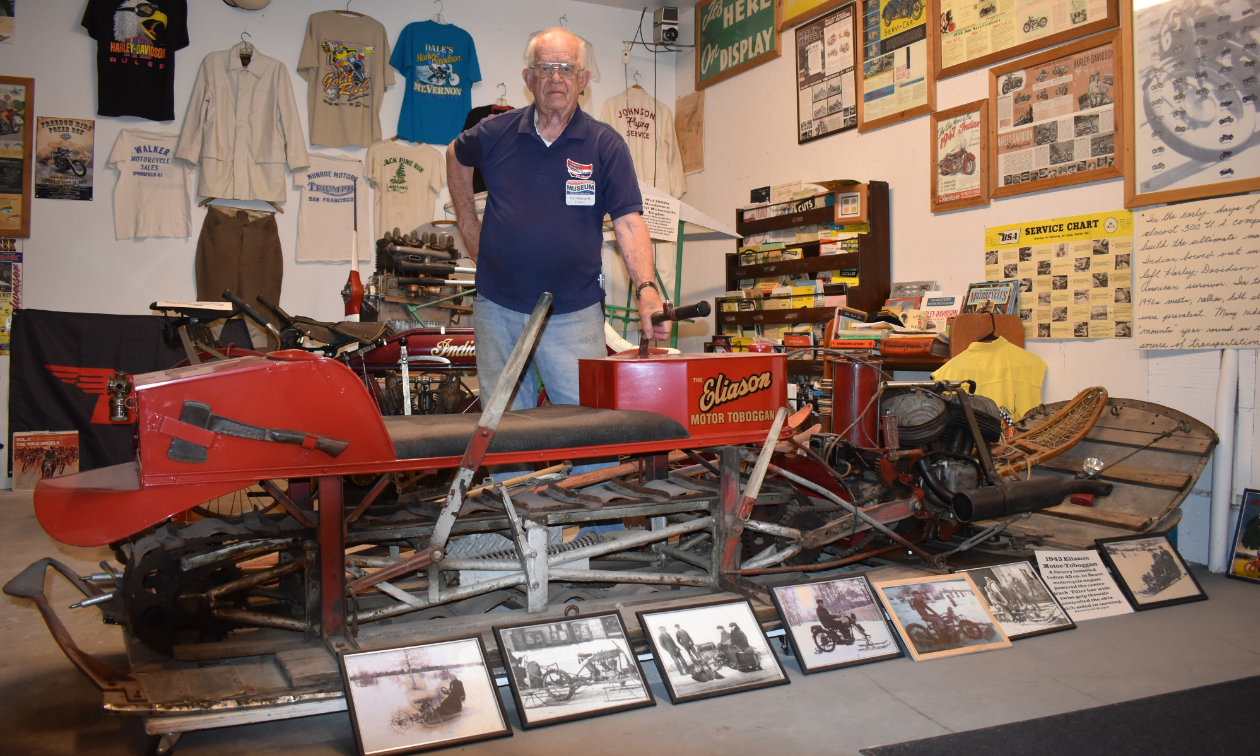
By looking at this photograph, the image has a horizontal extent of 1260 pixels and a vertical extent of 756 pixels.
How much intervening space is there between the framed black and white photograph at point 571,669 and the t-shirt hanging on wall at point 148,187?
544cm

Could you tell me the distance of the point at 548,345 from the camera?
2914 mm

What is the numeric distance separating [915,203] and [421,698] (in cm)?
452

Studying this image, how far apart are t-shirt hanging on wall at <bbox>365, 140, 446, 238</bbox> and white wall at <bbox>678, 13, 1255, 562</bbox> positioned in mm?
2439

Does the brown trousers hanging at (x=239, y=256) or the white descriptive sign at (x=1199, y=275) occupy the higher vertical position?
the brown trousers hanging at (x=239, y=256)

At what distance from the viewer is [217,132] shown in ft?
20.0

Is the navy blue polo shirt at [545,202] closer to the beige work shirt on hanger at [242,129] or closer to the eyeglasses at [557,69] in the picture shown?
the eyeglasses at [557,69]

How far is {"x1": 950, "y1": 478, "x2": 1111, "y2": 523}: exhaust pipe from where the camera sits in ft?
9.22

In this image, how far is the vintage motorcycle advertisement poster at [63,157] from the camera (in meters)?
5.92

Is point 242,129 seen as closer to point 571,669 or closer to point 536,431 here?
point 536,431

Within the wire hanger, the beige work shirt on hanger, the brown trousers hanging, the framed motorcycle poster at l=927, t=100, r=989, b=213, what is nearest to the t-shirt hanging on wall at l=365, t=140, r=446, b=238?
the beige work shirt on hanger

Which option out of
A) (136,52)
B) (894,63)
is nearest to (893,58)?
(894,63)

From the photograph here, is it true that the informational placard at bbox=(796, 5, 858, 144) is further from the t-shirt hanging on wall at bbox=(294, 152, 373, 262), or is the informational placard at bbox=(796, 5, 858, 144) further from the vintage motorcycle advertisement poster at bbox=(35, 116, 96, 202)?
the vintage motorcycle advertisement poster at bbox=(35, 116, 96, 202)

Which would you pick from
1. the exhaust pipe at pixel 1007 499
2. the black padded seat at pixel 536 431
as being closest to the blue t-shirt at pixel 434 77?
the black padded seat at pixel 536 431

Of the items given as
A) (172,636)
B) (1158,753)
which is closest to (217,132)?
(172,636)
